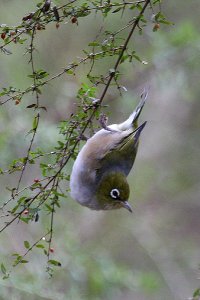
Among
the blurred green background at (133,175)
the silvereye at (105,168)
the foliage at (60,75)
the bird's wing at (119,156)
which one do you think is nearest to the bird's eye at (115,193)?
the silvereye at (105,168)

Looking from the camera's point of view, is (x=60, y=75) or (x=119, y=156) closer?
(x=60, y=75)

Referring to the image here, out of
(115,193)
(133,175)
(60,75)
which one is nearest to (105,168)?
(115,193)

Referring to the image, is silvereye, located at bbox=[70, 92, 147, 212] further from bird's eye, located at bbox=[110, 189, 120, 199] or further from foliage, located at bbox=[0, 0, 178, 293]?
foliage, located at bbox=[0, 0, 178, 293]

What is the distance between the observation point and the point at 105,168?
345cm

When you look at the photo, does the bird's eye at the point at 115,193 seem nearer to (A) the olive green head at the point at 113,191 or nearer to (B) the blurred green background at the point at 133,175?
(A) the olive green head at the point at 113,191

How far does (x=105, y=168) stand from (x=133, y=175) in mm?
3347

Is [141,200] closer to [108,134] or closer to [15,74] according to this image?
[15,74]

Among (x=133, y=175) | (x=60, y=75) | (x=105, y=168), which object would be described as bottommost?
(x=60, y=75)

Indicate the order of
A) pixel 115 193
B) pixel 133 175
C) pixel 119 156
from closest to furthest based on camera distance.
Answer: pixel 115 193 → pixel 119 156 → pixel 133 175

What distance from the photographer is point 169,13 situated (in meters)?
6.25

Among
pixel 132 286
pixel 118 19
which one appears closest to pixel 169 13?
pixel 118 19

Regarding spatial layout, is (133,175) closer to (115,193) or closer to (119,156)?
(119,156)

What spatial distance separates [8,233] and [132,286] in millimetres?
1444

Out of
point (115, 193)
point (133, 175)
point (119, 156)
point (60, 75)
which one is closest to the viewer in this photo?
point (60, 75)
